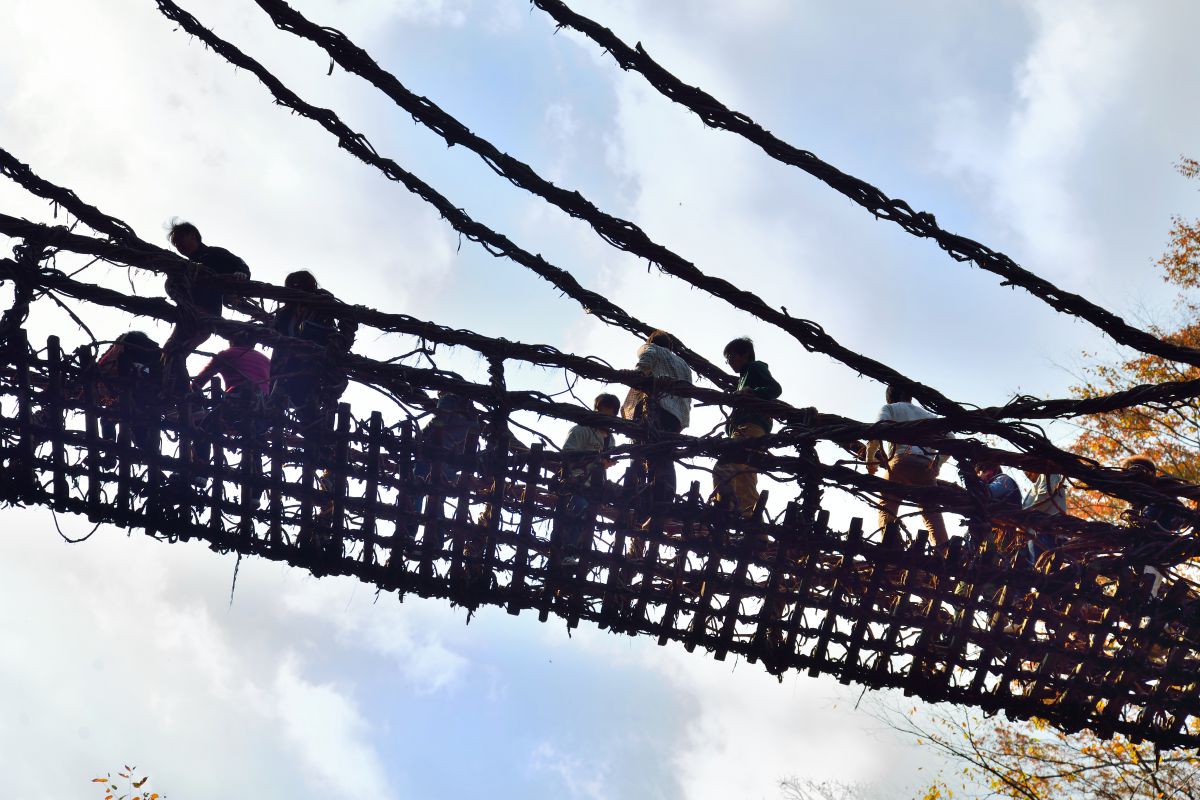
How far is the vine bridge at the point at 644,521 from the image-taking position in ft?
13.8

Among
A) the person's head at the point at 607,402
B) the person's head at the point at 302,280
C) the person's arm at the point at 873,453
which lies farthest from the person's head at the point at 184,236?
the person's arm at the point at 873,453

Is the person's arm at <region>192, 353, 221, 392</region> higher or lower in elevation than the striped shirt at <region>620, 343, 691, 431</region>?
lower

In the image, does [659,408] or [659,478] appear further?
[659,408]

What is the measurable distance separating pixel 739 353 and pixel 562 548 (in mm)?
2052

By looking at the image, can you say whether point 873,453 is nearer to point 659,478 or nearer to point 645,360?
point 645,360

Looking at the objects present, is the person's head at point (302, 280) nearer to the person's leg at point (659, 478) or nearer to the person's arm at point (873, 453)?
the person's leg at point (659, 478)

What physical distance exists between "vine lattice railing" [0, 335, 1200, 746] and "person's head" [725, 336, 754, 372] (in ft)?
5.48

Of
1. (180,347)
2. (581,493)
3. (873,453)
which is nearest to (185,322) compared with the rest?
(180,347)

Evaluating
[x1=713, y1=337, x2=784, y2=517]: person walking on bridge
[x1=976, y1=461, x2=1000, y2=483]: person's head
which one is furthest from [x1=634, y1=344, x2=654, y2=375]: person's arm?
[x1=976, y1=461, x2=1000, y2=483]: person's head

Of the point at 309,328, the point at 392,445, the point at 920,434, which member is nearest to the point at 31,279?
the point at 309,328

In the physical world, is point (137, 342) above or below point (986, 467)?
below

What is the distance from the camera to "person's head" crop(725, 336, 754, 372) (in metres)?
5.84

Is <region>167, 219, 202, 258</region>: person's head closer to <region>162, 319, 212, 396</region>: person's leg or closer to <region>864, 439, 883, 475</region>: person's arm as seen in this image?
<region>162, 319, 212, 396</region>: person's leg

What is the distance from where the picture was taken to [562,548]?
14.0 ft
